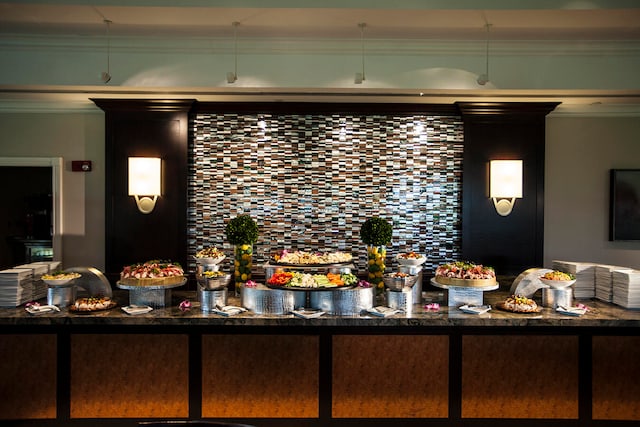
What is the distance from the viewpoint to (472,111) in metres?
5.46

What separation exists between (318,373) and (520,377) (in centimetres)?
161

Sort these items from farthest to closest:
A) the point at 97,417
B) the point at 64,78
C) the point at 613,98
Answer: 1. the point at 613,98
2. the point at 64,78
3. the point at 97,417

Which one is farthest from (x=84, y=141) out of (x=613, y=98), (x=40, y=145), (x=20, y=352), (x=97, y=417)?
(x=613, y=98)

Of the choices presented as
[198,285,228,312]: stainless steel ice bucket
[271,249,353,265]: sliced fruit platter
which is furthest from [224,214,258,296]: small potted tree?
[198,285,228,312]: stainless steel ice bucket

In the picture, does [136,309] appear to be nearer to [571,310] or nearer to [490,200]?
[571,310]

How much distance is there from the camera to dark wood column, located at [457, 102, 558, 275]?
216 inches

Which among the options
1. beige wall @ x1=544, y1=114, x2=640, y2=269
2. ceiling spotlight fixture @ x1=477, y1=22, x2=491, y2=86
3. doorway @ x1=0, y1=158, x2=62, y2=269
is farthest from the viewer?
doorway @ x1=0, y1=158, x2=62, y2=269

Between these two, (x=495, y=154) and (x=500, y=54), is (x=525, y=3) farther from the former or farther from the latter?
(x=495, y=154)

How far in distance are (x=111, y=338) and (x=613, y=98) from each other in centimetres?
569

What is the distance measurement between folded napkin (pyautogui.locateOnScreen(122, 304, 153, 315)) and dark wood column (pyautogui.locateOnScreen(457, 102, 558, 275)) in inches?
146

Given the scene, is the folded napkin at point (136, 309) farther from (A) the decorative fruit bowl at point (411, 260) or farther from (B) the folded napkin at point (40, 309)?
(A) the decorative fruit bowl at point (411, 260)

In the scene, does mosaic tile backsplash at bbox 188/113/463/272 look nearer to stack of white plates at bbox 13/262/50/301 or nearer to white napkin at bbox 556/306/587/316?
stack of white plates at bbox 13/262/50/301

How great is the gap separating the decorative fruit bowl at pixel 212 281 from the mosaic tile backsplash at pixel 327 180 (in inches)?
74.2

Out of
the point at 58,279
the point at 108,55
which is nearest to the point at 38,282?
the point at 58,279
